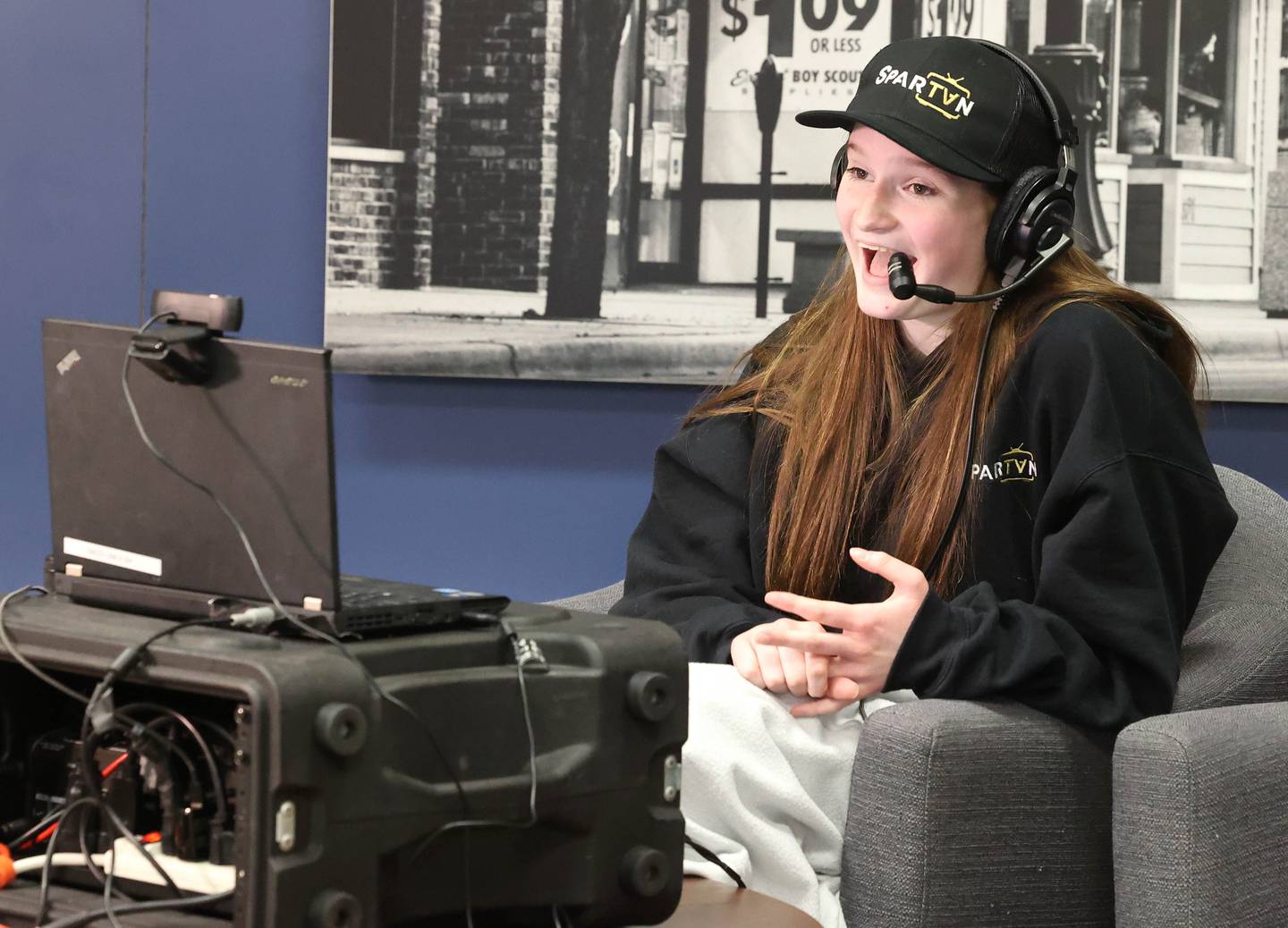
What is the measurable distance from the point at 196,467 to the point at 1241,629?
1138 mm

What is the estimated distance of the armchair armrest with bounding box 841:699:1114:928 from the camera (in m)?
1.31

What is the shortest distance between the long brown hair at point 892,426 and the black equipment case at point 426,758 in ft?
2.18

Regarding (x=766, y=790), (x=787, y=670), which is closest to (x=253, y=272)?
(x=787, y=670)

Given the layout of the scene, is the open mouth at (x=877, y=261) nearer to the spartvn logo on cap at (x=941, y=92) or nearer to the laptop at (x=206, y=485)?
the spartvn logo on cap at (x=941, y=92)

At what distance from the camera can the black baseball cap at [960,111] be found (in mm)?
1638

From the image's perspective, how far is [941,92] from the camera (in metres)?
1.64

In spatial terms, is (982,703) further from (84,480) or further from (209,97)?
(209,97)

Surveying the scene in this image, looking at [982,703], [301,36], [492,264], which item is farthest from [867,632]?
[301,36]

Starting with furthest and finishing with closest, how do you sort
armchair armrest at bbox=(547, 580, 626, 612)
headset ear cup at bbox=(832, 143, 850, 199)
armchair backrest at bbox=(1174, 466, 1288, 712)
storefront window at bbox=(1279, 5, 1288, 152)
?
storefront window at bbox=(1279, 5, 1288, 152) < armchair armrest at bbox=(547, 580, 626, 612) < headset ear cup at bbox=(832, 143, 850, 199) < armchair backrest at bbox=(1174, 466, 1288, 712)

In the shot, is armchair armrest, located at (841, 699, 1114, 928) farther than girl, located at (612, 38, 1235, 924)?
No

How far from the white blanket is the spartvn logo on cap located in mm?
631

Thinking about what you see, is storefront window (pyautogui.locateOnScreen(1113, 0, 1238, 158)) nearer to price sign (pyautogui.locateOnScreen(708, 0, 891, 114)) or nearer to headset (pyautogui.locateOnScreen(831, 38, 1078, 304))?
price sign (pyautogui.locateOnScreen(708, 0, 891, 114))

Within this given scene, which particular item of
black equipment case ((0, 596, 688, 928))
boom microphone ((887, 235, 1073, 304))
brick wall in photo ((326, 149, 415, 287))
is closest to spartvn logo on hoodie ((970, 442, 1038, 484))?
boom microphone ((887, 235, 1073, 304))

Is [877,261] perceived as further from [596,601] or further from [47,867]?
[47,867]
